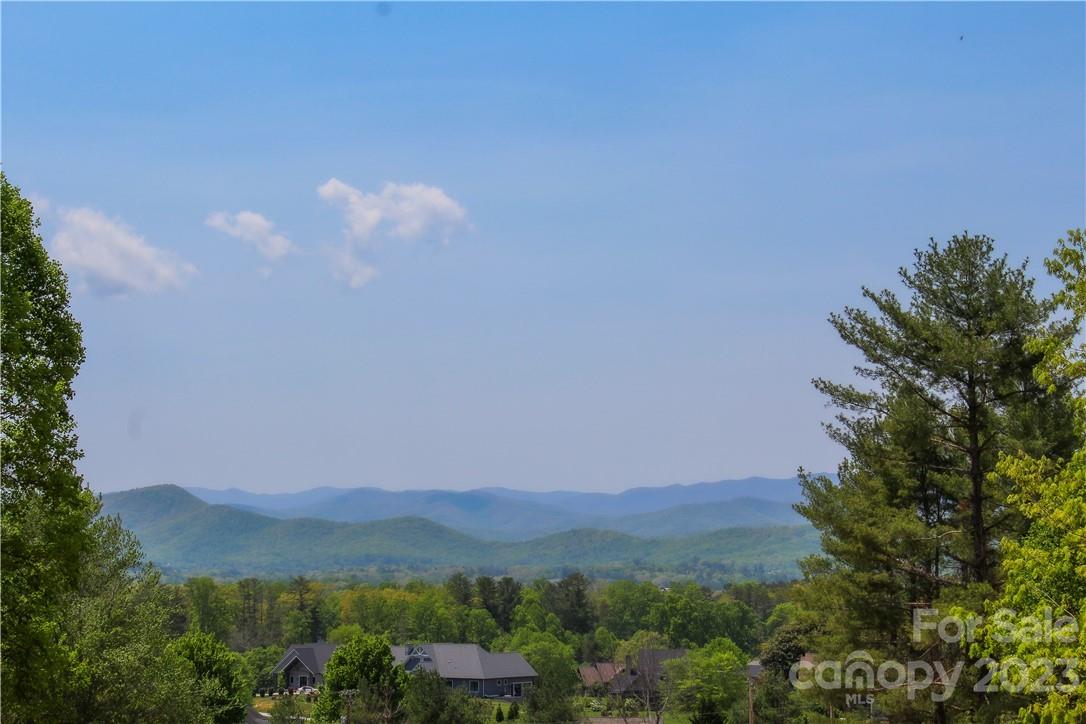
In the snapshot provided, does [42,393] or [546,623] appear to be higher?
A: [42,393]

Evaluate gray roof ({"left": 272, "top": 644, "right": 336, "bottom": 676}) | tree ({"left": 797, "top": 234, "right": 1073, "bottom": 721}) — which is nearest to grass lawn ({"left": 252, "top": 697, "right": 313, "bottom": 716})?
gray roof ({"left": 272, "top": 644, "right": 336, "bottom": 676})

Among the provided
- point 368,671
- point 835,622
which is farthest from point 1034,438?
point 368,671

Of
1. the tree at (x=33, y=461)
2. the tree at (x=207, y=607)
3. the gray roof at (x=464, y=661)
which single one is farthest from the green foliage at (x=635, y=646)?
the tree at (x=33, y=461)

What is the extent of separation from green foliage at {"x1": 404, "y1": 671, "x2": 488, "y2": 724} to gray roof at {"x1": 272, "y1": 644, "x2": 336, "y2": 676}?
5038 cm

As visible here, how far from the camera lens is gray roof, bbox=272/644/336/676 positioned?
88750 millimetres

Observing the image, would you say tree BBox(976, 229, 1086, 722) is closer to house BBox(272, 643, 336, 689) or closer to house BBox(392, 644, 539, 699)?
house BBox(392, 644, 539, 699)

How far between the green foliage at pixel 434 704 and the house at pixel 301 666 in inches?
1984

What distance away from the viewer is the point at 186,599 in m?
88.7

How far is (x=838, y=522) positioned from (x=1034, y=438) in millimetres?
4094

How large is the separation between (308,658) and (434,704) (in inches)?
2093

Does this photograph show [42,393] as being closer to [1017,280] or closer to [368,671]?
[1017,280]

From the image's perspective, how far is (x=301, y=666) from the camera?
3509 inches

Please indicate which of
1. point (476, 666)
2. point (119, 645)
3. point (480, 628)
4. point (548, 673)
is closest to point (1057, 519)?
point (119, 645)

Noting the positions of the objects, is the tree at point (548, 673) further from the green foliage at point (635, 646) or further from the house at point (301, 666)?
the house at point (301, 666)
